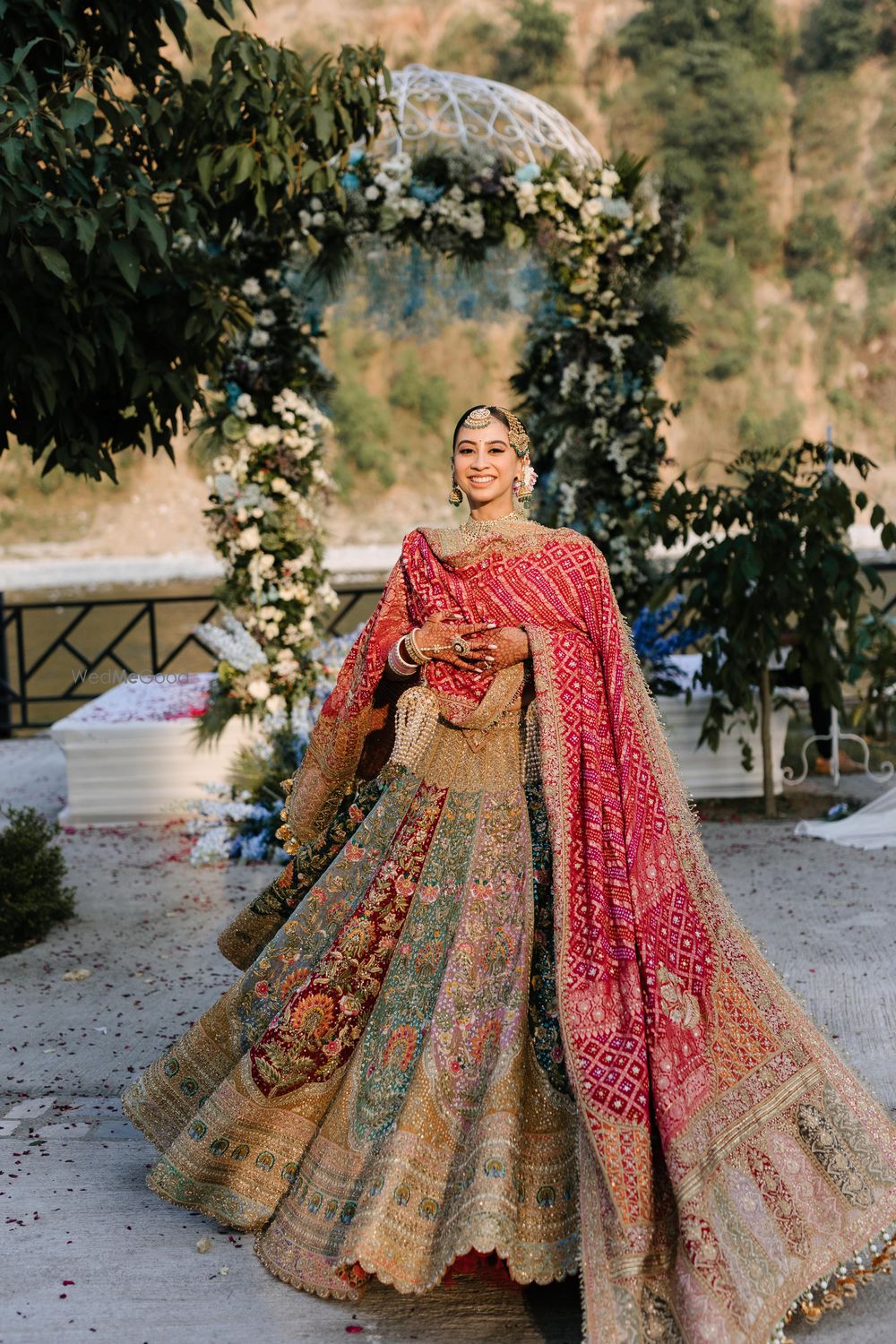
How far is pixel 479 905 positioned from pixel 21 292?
278 centimetres

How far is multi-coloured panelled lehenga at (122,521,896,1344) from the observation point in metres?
2.87

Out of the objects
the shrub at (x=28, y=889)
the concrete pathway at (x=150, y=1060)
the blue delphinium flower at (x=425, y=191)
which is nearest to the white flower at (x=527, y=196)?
the blue delphinium flower at (x=425, y=191)

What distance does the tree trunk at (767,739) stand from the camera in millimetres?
7699

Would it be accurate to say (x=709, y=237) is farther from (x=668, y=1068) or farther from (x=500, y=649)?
(x=668, y=1068)

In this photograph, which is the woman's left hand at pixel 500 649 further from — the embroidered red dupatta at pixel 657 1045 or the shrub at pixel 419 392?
the shrub at pixel 419 392

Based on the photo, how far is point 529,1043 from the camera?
10.1 ft

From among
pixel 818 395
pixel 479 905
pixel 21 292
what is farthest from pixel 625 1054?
pixel 818 395

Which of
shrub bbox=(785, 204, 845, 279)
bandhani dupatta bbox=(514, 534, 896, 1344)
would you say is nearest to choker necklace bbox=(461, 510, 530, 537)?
bandhani dupatta bbox=(514, 534, 896, 1344)

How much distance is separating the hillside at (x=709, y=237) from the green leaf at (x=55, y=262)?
114ft

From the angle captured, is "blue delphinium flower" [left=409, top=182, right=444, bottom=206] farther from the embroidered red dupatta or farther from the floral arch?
the embroidered red dupatta

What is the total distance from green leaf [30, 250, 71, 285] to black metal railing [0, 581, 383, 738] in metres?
4.52

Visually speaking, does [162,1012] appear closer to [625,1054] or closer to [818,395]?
[625,1054]

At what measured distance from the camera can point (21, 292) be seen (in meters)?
4.81

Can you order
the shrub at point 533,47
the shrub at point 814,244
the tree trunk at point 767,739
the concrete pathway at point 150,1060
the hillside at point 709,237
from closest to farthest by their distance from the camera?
the concrete pathway at point 150,1060, the tree trunk at point 767,739, the hillside at point 709,237, the shrub at point 814,244, the shrub at point 533,47
